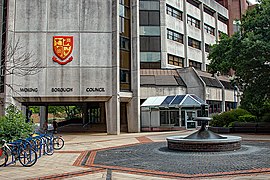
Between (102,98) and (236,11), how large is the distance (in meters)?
46.4

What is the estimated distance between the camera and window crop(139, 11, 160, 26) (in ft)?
149

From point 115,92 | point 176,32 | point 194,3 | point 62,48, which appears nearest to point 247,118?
point 115,92

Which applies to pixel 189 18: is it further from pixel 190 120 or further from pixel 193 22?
pixel 190 120

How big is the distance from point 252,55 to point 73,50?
53.5 feet

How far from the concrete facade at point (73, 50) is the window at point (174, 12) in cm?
1825

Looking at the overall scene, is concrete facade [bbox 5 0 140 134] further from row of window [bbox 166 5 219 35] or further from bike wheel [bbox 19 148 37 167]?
row of window [bbox 166 5 219 35]

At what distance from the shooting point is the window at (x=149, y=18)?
→ 45438 millimetres

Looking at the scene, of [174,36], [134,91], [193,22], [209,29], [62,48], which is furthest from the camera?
[209,29]

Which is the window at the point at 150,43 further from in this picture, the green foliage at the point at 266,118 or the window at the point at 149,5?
the green foliage at the point at 266,118

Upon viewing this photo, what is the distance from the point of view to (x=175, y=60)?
48.2 m

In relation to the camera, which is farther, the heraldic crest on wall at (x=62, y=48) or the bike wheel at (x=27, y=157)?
the heraldic crest on wall at (x=62, y=48)

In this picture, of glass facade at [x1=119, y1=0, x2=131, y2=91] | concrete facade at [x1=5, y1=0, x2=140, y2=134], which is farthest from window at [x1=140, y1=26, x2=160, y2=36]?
concrete facade at [x1=5, y1=0, x2=140, y2=134]

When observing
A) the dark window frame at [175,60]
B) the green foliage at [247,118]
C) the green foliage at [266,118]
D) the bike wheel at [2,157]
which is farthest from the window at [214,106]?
the bike wheel at [2,157]

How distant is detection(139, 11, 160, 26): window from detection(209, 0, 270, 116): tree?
20.7 metres
